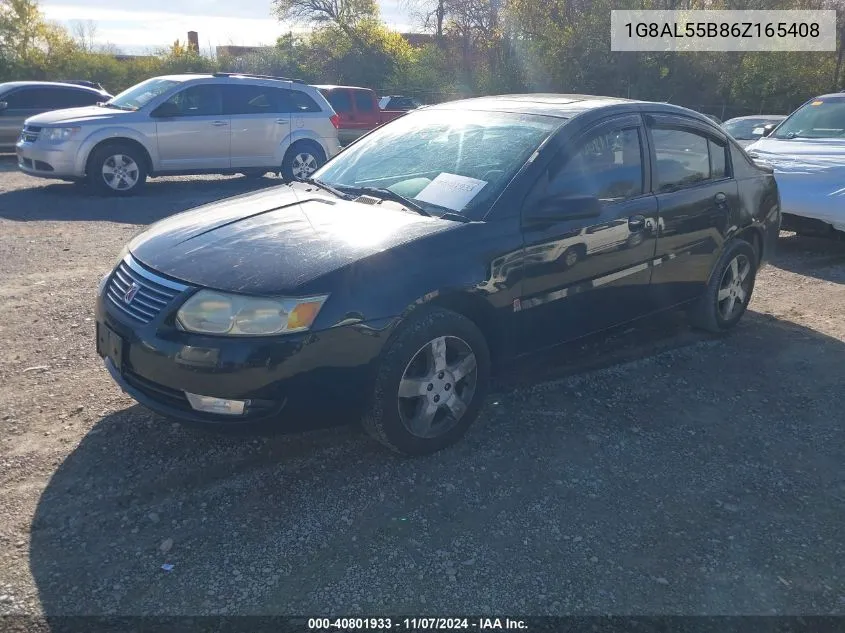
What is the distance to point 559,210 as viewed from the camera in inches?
154

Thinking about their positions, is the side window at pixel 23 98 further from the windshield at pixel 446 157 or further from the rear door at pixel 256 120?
the windshield at pixel 446 157

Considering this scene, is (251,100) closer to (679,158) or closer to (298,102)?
(298,102)

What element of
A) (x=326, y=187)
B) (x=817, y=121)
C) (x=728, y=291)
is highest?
(x=817, y=121)

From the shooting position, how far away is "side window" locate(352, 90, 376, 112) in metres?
16.5

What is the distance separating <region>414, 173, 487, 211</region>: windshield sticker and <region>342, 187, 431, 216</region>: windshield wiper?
0.24ft

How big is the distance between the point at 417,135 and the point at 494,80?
25597mm

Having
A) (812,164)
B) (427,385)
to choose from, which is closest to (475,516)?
(427,385)

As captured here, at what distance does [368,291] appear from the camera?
132 inches

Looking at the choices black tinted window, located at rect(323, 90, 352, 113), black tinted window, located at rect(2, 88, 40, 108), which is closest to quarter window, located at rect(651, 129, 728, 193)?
black tinted window, located at rect(323, 90, 352, 113)

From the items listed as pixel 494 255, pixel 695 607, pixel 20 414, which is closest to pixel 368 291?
pixel 494 255

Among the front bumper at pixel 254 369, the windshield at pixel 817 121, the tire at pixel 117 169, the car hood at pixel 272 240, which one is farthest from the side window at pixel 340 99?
the front bumper at pixel 254 369

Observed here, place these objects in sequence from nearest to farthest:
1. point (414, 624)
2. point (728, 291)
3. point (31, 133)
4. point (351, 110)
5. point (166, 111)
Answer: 1. point (414, 624)
2. point (728, 291)
3. point (31, 133)
4. point (166, 111)
5. point (351, 110)

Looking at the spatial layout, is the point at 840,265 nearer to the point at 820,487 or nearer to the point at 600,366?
the point at 600,366

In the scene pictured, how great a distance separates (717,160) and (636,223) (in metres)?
1.27
